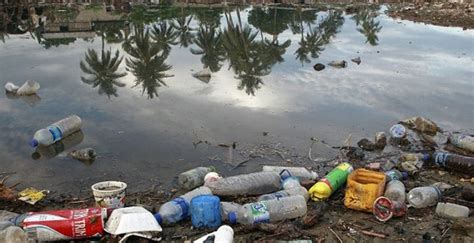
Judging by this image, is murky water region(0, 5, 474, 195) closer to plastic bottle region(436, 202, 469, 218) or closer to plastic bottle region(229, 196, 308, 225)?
plastic bottle region(229, 196, 308, 225)

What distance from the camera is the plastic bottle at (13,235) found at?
3.43 m

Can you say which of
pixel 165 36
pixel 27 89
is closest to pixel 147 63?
pixel 27 89

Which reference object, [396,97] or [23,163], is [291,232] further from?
[396,97]

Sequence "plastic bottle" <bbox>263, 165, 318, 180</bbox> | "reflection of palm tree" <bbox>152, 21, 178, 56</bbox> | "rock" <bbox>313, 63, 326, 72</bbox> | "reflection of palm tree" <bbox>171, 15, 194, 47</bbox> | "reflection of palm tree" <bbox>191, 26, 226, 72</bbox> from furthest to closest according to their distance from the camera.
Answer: "reflection of palm tree" <bbox>171, 15, 194, 47</bbox>, "reflection of palm tree" <bbox>152, 21, 178, 56</bbox>, "reflection of palm tree" <bbox>191, 26, 226, 72</bbox>, "rock" <bbox>313, 63, 326, 72</bbox>, "plastic bottle" <bbox>263, 165, 318, 180</bbox>

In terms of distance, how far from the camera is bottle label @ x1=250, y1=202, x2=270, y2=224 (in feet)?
13.6

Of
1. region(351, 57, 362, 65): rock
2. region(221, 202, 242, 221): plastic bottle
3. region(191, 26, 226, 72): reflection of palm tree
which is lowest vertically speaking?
region(221, 202, 242, 221): plastic bottle

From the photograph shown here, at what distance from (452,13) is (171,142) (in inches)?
825

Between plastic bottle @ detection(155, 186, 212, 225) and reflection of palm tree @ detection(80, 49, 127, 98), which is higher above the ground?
reflection of palm tree @ detection(80, 49, 127, 98)

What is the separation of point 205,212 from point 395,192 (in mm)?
1968

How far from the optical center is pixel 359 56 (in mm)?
12828

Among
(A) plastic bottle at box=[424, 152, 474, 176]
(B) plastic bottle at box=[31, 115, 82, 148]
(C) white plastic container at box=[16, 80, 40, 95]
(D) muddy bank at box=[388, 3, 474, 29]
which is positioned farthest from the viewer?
(D) muddy bank at box=[388, 3, 474, 29]

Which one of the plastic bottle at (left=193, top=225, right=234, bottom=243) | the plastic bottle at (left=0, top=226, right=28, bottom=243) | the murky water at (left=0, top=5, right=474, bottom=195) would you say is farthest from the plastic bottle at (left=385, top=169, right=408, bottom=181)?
the plastic bottle at (left=0, top=226, right=28, bottom=243)

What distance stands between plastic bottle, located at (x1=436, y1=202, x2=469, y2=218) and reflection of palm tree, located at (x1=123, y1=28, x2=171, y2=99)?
5.64 metres

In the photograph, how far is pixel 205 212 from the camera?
158 inches
